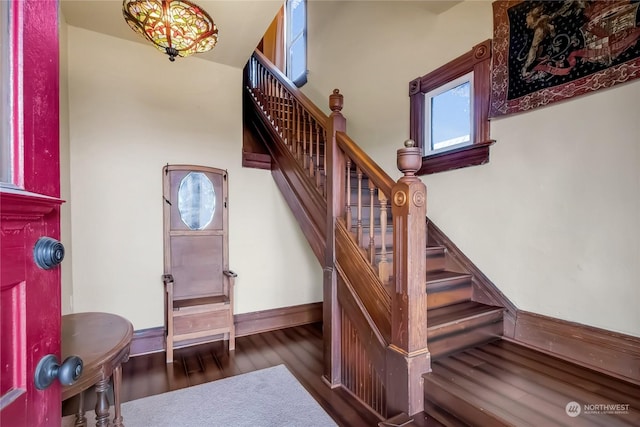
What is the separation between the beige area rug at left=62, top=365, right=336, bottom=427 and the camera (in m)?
1.81

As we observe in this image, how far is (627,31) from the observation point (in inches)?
61.9

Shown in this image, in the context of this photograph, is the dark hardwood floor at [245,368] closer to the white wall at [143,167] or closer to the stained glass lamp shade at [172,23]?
the white wall at [143,167]

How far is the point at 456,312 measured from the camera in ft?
6.79

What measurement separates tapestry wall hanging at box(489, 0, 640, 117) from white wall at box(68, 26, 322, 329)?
93.4 inches

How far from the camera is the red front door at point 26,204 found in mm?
526

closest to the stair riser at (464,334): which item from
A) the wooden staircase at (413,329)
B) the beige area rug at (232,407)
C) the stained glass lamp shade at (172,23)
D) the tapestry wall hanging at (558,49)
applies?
the wooden staircase at (413,329)

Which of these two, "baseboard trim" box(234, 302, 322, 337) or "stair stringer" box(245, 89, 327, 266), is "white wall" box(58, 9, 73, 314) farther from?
"stair stringer" box(245, 89, 327, 266)

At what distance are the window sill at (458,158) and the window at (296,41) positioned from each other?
8.93ft

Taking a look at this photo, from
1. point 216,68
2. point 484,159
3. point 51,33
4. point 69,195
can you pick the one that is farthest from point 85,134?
point 484,159

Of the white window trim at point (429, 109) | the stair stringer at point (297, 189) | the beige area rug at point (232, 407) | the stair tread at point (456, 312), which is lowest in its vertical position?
the beige area rug at point (232, 407)

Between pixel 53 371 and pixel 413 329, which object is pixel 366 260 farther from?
pixel 53 371

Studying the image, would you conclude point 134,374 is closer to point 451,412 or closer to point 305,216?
point 305,216

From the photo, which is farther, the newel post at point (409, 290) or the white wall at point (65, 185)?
the white wall at point (65, 185)

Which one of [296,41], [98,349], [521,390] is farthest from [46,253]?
[296,41]
